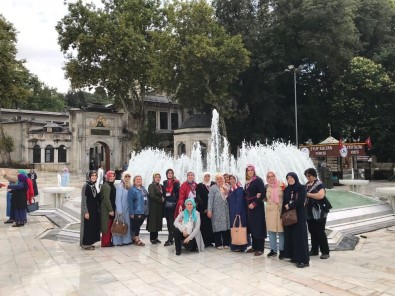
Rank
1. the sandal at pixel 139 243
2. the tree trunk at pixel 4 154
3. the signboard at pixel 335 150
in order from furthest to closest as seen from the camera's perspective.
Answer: the tree trunk at pixel 4 154 → the signboard at pixel 335 150 → the sandal at pixel 139 243

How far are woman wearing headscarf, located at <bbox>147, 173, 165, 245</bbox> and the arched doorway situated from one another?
30.5 meters

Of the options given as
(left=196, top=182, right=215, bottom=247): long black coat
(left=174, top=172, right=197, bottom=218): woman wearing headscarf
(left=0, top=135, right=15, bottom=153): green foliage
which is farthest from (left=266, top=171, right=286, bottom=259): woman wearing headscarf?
(left=0, top=135, right=15, bottom=153): green foliage

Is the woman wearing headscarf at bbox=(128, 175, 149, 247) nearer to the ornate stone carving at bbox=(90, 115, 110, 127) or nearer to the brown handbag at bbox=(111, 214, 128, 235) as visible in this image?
the brown handbag at bbox=(111, 214, 128, 235)

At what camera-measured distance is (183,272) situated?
6.23 metres

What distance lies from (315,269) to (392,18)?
31953 mm

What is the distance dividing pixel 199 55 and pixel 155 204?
19.4m

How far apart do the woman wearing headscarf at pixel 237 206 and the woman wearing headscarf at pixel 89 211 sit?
115 inches

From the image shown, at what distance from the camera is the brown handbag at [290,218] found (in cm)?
645

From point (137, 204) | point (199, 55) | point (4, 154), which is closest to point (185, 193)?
point (137, 204)

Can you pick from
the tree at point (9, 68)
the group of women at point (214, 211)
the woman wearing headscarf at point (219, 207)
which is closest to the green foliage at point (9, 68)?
the tree at point (9, 68)

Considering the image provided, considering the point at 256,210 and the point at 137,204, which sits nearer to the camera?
the point at 256,210

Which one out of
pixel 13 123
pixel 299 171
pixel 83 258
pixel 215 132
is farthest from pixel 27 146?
pixel 83 258

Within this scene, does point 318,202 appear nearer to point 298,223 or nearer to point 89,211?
point 298,223

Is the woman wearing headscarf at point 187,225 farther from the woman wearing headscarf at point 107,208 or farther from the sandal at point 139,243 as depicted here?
the woman wearing headscarf at point 107,208
